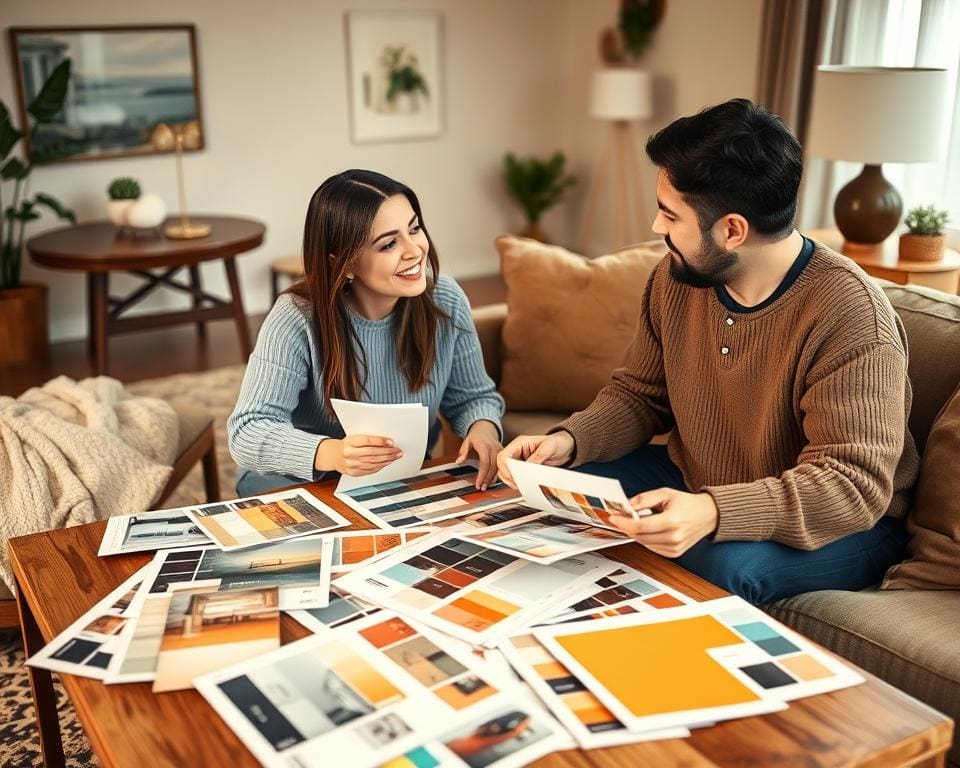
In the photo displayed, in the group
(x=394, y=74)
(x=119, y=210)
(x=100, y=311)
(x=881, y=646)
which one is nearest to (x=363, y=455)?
(x=881, y=646)

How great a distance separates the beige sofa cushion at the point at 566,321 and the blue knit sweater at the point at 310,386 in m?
0.39

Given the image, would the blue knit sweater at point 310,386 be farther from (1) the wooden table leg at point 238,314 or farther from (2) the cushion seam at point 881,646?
(1) the wooden table leg at point 238,314

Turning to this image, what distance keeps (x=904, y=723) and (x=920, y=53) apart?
379cm

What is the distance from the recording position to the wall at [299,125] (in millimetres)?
5133

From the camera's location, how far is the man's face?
171cm

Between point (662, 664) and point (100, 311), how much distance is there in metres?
3.59

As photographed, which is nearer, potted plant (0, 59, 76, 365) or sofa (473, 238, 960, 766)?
sofa (473, 238, 960, 766)

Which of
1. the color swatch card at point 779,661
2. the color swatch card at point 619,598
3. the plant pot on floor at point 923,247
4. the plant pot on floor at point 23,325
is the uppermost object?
the plant pot on floor at point 923,247

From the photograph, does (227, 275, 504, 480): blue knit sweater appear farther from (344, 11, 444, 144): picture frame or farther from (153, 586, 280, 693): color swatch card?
(344, 11, 444, 144): picture frame

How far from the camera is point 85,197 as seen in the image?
16.7 ft

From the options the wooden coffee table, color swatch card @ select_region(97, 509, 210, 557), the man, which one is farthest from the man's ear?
color swatch card @ select_region(97, 509, 210, 557)

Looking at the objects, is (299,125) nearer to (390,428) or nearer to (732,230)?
(390,428)

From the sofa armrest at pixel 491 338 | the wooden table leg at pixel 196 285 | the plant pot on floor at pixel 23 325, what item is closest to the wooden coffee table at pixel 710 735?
the sofa armrest at pixel 491 338

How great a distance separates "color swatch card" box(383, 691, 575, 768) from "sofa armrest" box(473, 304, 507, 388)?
166 centimetres
